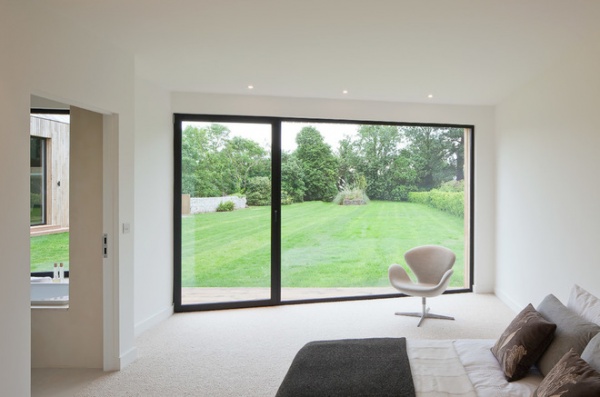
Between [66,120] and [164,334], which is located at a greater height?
[66,120]

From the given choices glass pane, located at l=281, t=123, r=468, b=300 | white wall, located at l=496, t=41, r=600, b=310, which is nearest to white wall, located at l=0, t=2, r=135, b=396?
glass pane, located at l=281, t=123, r=468, b=300

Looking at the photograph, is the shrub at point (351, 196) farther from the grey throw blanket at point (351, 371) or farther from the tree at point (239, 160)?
the grey throw blanket at point (351, 371)

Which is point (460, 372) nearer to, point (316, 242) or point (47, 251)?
point (316, 242)

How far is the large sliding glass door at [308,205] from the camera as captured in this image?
15.4 feet

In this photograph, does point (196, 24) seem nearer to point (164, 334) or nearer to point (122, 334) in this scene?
point (122, 334)

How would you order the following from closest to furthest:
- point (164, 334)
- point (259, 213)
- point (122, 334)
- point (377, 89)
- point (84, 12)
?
point (84, 12)
point (122, 334)
point (164, 334)
point (377, 89)
point (259, 213)

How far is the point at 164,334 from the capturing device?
12.7 ft

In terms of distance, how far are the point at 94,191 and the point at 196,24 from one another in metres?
1.73

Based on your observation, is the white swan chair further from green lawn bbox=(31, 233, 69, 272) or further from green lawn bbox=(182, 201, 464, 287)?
green lawn bbox=(31, 233, 69, 272)

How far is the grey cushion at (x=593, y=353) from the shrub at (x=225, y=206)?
151 inches

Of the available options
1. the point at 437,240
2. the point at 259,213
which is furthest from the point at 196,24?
the point at 437,240

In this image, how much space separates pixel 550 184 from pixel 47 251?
5549 millimetres

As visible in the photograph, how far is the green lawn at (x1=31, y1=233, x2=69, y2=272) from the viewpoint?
12.9 ft

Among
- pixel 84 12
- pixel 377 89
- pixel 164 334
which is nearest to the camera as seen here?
pixel 84 12
